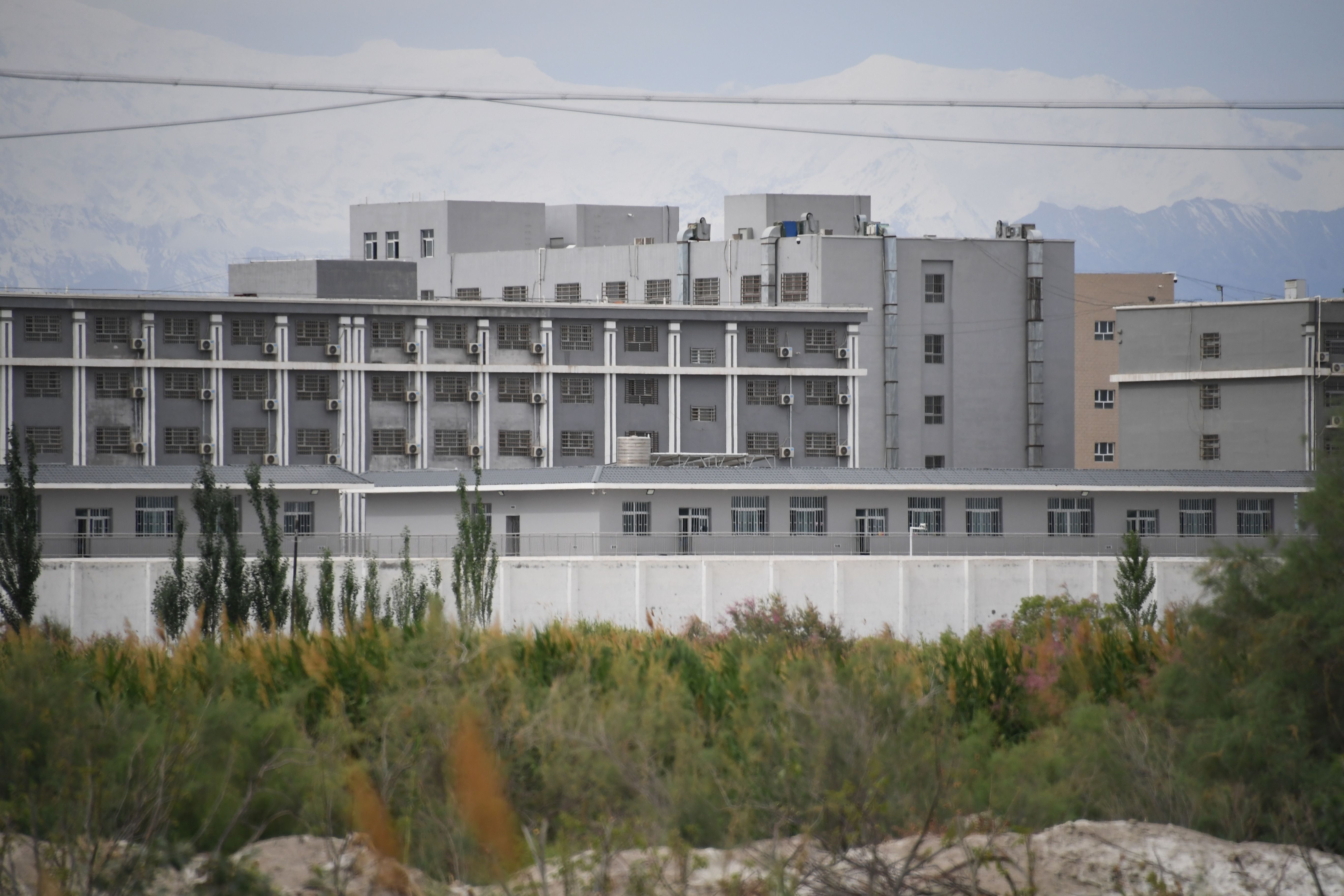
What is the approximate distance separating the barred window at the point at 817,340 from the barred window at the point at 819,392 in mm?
1390

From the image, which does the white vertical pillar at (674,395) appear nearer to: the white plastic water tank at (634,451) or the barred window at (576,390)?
the barred window at (576,390)

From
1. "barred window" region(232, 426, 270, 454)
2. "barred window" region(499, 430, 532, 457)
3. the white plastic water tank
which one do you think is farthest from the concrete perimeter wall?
"barred window" region(499, 430, 532, 457)

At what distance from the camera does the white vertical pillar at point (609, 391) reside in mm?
72312

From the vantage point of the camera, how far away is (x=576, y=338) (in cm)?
7250

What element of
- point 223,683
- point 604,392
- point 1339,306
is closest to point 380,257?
point 604,392

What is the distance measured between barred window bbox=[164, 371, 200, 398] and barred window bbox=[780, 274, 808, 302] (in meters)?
29.1

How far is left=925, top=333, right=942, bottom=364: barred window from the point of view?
3179 inches

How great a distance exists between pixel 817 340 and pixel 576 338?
11.5m

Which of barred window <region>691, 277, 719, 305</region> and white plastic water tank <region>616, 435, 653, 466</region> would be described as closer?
white plastic water tank <region>616, 435, 653, 466</region>

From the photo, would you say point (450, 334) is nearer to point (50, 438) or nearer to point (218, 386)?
point (218, 386)

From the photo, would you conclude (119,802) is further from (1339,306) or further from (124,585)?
(1339,306)

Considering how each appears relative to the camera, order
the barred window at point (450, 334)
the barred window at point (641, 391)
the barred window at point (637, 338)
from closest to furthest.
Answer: the barred window at point (450, 334) < the barred window at point (641, 391) < the barred window at point (637, 338)

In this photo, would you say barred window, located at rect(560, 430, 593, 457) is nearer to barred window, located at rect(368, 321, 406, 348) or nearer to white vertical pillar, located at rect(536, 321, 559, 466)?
white vertical pillar, located at rect(536, 321, 559, 466)

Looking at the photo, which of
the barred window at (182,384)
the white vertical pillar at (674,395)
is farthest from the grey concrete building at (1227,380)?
the barred window at (182,384)
